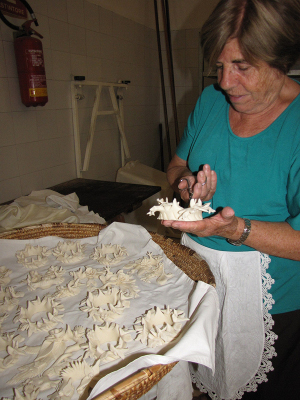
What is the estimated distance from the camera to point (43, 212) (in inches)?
59.9

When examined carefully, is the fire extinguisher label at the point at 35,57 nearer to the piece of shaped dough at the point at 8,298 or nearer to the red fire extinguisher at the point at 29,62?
the red fire extinguisher at the point at 29,62

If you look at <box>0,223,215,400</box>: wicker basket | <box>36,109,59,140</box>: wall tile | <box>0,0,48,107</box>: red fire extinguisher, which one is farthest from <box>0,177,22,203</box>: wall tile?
<box>0,223,215,400</box>: wicker basket

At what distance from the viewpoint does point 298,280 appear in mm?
938

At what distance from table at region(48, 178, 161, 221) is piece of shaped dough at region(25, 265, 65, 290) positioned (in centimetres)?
58

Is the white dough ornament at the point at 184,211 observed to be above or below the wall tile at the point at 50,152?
below

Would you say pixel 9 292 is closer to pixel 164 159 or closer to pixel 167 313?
pixel 167 313

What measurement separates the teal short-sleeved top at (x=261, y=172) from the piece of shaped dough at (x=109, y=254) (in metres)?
0.33

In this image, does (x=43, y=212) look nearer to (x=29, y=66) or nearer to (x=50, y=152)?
(x=50, y=152)

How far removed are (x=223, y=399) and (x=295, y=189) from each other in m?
0.79

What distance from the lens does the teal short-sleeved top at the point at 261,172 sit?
Result: 834 millimetres

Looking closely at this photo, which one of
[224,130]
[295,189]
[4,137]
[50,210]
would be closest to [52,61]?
[4,137]

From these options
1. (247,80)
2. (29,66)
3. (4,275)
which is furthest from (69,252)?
(29,66)

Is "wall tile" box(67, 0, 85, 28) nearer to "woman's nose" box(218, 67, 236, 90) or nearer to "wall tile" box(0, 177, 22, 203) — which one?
"wall tile" box(0, 177, 22, 203)

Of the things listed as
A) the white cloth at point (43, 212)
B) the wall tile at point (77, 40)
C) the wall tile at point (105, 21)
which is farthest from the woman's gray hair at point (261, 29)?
the wall tile at point (105, 21)
